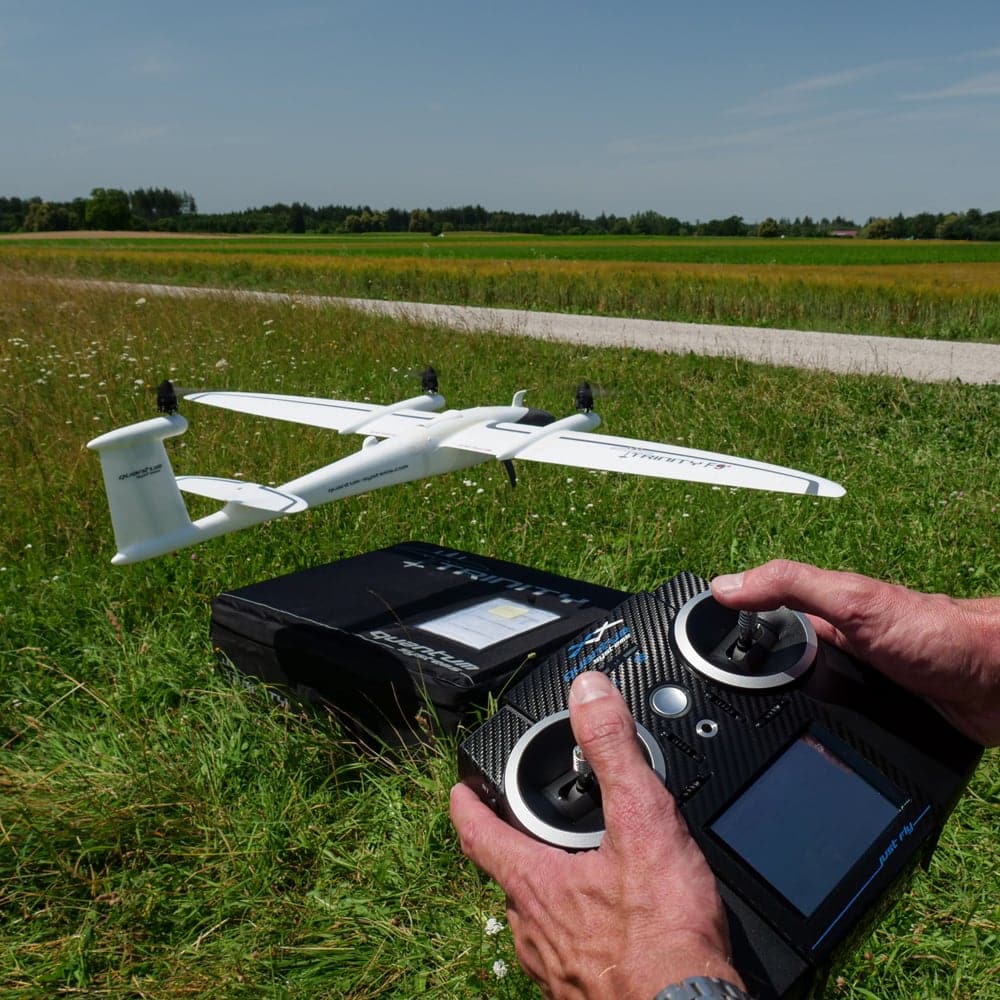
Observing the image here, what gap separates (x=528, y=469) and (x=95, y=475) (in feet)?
9.69

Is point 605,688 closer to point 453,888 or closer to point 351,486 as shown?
point 453,888

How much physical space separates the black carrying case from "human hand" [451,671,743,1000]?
1.23 m

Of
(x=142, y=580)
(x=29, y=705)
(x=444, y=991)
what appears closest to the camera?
(x=444, y=991)

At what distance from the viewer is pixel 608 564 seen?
390 centimetres

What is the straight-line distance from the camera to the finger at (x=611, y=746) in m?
0.90

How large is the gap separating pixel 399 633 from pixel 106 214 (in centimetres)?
9085

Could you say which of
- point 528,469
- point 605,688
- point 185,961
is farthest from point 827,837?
point 528,469

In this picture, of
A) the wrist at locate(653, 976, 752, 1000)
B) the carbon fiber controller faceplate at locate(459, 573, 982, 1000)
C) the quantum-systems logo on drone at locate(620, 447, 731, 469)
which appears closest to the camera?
the wrist at locate(653, 976, 752, 1000)

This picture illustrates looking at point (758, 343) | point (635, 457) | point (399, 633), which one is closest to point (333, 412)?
point (635, 457)

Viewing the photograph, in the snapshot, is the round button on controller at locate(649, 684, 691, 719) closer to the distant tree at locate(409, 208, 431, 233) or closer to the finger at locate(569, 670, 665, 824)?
the finger at locate(569, 670, 665, 824)

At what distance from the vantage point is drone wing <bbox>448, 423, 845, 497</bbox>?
10.8 ft

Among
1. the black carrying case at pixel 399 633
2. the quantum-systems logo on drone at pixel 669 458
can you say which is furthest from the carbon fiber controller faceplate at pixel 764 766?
the quantum-systems logo on drone at pixel 669 458

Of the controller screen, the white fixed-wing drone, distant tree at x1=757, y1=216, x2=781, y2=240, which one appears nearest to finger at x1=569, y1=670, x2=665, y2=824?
the controller screen

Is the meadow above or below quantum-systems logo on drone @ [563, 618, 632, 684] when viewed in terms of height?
below
